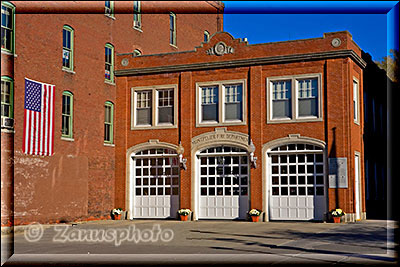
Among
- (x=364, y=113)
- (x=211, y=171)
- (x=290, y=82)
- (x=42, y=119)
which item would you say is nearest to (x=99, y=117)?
(x=42, y=119)

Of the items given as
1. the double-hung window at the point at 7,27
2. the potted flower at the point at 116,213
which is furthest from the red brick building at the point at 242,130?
the double-hung window at the point at 7,27

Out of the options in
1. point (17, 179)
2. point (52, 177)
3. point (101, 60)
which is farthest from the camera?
point (101, 60)

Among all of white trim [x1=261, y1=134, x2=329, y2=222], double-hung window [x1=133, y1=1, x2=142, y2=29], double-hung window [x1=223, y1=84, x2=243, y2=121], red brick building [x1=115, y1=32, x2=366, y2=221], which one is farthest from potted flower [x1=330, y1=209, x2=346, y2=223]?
double-hung window [x1=133, y1=1, x2=142, y2=29]

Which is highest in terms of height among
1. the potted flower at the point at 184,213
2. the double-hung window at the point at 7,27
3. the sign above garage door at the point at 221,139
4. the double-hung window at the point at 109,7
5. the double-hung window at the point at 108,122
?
the double-hung window at the point at 109,7

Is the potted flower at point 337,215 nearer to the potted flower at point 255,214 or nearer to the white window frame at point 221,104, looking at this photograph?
the potted flower at point 255,214

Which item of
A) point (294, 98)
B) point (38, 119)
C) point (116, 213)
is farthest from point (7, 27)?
point (294, 98)

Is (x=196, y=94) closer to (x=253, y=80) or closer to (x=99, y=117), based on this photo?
(x=253, y=80)

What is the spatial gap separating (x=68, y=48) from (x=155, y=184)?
306 inches

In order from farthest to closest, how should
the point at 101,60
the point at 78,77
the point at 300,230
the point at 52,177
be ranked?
the point at 101,60, the point at 78,77, the point at 52,177, the point at 300,230

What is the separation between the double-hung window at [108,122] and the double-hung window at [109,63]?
1331 millimetres

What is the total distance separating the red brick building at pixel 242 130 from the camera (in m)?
24.4

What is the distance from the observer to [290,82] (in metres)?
25.3

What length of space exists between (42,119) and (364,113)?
16.0 metres

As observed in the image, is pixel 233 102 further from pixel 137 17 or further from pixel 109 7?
pixel 137 17
